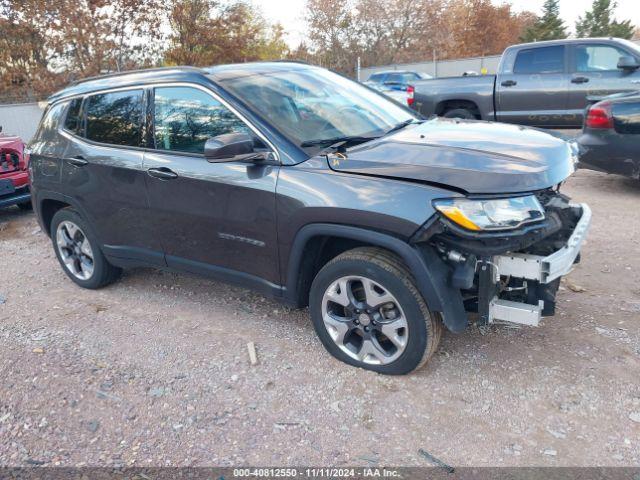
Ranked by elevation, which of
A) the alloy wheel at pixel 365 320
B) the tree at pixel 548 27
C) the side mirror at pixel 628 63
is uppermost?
the tree at pixel 548 27

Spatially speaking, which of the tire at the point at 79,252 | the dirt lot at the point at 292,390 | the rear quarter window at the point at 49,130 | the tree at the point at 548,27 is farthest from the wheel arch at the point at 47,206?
the tree at the point at 548,27

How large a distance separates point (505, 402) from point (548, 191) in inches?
47.7

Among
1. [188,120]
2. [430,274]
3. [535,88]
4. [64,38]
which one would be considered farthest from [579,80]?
[64,38]

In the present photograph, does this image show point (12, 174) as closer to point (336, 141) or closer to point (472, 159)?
point (336, 141)

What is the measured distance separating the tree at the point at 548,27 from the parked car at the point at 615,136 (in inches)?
1630

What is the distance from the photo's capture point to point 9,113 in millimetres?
15516

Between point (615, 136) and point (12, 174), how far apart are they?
7.63 meters

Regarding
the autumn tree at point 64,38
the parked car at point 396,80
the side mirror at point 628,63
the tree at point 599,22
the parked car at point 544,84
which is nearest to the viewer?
the side mirror at point 628,63

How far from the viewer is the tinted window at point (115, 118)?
392cm

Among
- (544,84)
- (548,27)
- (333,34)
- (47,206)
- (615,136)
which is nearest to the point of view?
(47,206)

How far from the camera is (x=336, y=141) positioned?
3.35 metres

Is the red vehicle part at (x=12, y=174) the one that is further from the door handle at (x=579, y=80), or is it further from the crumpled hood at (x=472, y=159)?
the door handle at (x=579, y=80)

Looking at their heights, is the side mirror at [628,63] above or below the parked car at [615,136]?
above

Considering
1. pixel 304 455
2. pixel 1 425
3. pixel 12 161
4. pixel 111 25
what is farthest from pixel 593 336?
pixel 111 25
